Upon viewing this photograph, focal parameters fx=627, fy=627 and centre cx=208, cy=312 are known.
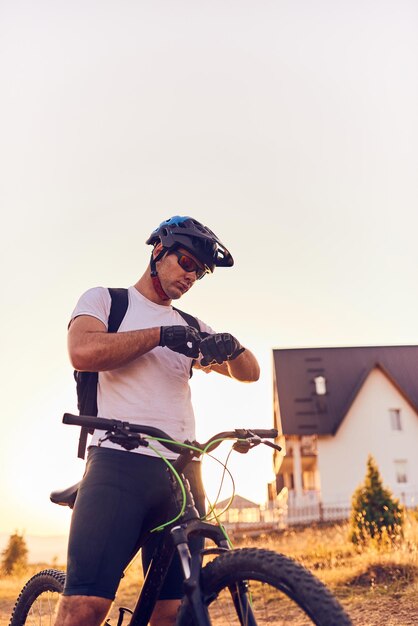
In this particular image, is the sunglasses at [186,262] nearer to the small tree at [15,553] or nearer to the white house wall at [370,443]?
the small tree at [15,553]

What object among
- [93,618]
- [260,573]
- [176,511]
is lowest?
[93,618]

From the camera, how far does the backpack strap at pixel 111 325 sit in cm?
305

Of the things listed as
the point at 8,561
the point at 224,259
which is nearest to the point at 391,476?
the point at 8,561

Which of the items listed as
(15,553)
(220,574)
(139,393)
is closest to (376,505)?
(15,553)

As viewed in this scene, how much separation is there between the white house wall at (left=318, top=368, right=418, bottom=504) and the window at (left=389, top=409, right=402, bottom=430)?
0.66 feet

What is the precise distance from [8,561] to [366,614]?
44.9 ft

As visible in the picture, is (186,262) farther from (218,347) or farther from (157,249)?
(218,347)

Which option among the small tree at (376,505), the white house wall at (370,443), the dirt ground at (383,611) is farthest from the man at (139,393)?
the white house wall at (370,443)

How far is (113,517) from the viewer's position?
2625 millimetres

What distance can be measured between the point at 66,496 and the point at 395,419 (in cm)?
3123

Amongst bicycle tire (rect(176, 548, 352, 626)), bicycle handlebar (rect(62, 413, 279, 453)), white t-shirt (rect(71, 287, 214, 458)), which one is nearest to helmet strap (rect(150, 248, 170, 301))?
white t-shirt (rect(71, 287, 214, 458))

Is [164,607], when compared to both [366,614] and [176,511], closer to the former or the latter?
[176,511]

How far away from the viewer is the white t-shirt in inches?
118

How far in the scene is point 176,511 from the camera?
279 cm
